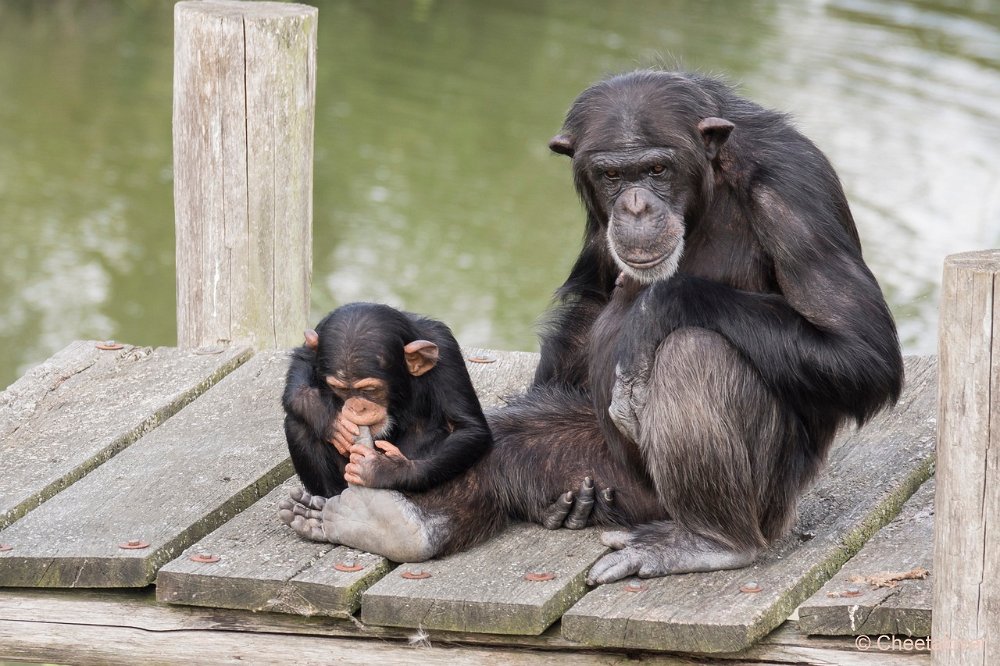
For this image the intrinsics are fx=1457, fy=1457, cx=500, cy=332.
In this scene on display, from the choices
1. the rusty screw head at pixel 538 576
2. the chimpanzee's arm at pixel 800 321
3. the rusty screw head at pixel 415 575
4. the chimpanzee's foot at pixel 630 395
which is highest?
the chimpanzee's arm at pixel 800 321

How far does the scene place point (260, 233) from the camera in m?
5.84

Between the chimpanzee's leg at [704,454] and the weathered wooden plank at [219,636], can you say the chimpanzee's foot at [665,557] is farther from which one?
the weathered wooden plank at [219,636]

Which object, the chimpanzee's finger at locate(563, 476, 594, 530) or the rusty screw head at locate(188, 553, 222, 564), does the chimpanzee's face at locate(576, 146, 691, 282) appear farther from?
the rusty screw head at locate(188, 553, 222, 564)

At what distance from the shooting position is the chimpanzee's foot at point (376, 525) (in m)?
4.03

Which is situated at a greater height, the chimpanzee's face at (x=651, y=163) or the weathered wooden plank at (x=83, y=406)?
the chimpanzee's face at (x=651, y=163)

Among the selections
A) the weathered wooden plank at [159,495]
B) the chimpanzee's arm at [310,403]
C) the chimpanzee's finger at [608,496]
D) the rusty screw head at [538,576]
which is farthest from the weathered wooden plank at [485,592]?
the weathered wooden plank at [159,495]

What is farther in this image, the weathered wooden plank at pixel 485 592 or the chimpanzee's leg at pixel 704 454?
the chimpanzee's leg at pixel 704 454

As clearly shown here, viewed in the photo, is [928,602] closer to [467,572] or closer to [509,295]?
[467,572]

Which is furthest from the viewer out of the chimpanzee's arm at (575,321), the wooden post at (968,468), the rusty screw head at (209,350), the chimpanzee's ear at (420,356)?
the rusty screw head at (209,350)

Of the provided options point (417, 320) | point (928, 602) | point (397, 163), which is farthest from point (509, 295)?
point (928, 602)

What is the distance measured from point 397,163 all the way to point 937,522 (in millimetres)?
10173

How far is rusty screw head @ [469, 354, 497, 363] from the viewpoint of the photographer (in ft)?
18.8

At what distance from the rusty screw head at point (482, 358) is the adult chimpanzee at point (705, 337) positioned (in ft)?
4.81

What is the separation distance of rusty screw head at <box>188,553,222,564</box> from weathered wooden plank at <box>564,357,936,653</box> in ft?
3.35
